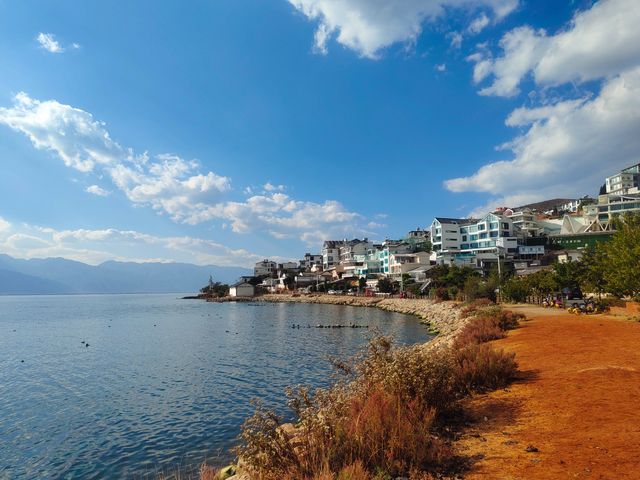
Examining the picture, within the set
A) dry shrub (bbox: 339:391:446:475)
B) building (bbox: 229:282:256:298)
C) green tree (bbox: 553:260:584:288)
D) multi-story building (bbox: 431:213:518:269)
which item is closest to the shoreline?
building (bbox: 229:282:256:298)

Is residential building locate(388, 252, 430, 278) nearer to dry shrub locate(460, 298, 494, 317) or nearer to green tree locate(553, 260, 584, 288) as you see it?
dry shrub locate(460, 298, 494, 317)

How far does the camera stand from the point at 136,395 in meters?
20.8

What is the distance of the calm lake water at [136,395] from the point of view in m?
Result: 13.4

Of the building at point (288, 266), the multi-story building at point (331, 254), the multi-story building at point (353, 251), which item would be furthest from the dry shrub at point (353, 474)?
the building at point (288, 266)

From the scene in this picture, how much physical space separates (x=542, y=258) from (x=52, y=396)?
93861 mm

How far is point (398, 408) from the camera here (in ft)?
24.2

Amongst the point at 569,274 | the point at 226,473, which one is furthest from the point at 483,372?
the point at 569,274

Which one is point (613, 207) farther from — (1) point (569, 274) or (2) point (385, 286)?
(1) point (569, 274)

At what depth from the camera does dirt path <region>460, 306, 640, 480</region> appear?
606 centimetres

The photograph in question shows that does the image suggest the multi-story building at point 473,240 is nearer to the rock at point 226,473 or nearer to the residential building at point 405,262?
the residential building at point 405,262

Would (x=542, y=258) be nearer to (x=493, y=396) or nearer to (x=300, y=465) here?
(x=493, y=396)

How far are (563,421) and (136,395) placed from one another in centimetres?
1992

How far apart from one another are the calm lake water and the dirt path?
4.38m

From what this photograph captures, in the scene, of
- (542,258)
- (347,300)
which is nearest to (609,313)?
(542,258)
